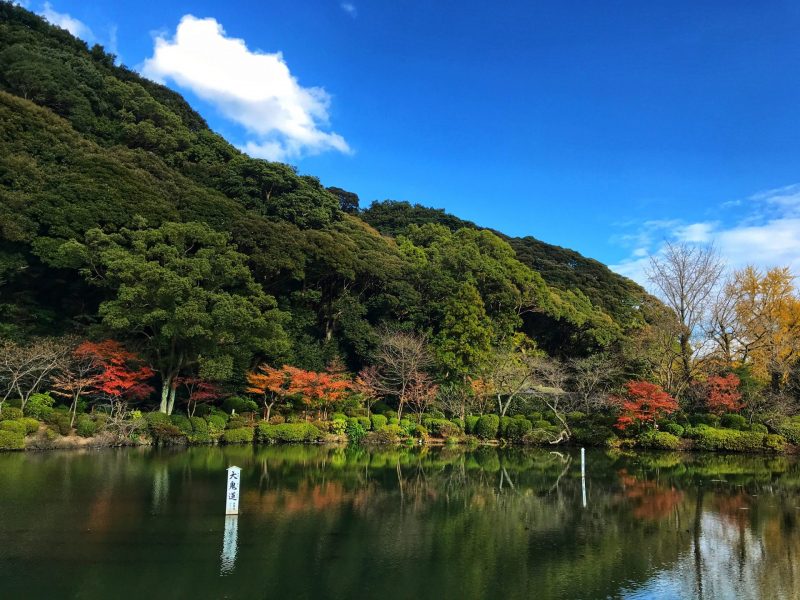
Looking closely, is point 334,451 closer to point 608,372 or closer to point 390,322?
point 390,322

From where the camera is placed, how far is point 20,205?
875 inches

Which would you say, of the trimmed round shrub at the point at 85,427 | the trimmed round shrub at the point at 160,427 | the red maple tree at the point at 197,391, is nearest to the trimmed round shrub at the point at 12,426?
the trimmed round shrub at the point at 85,427

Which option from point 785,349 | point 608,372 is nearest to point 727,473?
point 608,372

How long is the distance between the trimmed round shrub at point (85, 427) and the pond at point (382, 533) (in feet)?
7.13

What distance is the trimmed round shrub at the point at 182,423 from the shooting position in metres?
20.7

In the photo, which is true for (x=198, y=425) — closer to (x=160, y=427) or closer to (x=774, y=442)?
(x=160, y=427)

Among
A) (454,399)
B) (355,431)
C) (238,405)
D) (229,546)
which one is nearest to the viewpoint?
(229,546)

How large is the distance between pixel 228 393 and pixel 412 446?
28.7 ft

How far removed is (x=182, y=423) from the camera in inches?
822

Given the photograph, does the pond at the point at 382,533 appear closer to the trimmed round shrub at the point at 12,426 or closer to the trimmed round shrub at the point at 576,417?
the trimmed round shrub at the point at 12,426

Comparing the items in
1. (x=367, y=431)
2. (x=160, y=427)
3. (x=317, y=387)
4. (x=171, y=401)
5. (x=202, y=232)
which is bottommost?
(x=367, y=431)

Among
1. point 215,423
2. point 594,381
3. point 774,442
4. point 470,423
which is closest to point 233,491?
point 215,423

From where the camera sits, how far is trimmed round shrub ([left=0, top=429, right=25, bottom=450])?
1659cm

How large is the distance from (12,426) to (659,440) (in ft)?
81.3
